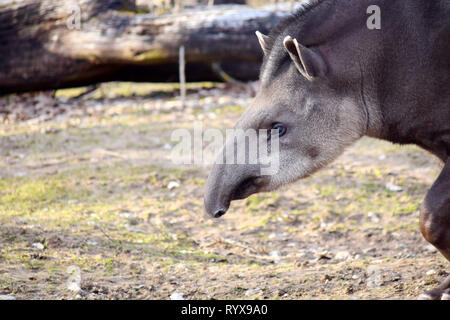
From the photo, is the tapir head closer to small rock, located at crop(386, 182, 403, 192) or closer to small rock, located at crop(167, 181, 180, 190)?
small rock, located at crop(386, 182, 403, 192)

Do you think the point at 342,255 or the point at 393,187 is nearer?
the point at 342,255

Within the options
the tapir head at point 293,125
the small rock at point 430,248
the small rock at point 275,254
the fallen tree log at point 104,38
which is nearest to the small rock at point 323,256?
the small rock at point 275,254

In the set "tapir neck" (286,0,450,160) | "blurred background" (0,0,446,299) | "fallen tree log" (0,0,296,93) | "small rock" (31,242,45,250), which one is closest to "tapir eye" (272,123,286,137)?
"tapir neck" (286,0,450,160)

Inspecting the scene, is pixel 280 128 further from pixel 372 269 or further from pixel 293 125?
pixel 372 269

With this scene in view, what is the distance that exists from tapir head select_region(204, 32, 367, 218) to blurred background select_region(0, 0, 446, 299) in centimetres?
80

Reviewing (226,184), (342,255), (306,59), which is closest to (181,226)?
(342,255)

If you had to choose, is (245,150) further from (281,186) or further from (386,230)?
(386,230)

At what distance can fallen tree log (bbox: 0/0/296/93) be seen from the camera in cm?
1067

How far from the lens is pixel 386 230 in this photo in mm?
6020

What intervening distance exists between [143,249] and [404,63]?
2.72m

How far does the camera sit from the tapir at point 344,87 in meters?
4.15

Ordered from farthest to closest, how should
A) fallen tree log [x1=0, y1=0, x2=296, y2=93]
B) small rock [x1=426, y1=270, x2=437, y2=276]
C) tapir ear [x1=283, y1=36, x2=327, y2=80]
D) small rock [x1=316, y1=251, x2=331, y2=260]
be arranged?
fallen tree log [x1=0, y1=0, x2=296, y2=93]
small rock [x1=316, y1=251, x2=331, y2=260]
small rock [x1=426, y1=270, x2=437, y2=276]
tapir ear [x1=283, y1=36, x2=327, y2=80]

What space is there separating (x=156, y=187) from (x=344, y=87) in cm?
342

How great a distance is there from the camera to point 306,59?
4188 mm
